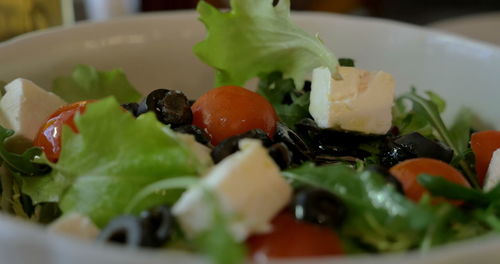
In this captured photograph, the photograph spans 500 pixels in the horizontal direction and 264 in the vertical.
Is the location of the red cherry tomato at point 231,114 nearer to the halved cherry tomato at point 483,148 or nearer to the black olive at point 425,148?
the black olive at point 425,148

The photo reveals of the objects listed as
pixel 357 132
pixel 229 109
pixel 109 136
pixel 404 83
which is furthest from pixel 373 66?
pixel 109 136

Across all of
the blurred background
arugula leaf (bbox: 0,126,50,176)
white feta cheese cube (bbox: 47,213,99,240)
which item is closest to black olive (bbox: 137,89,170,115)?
arugula leaf (bbox: 0,126,50,176)

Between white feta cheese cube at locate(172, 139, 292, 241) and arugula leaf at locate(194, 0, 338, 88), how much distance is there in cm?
42

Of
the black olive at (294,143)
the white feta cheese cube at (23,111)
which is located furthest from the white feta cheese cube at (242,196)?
the white feta cheese cube at (23,111)

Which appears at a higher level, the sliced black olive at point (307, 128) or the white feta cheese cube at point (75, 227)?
the white feta cheese cube at point (75, 227)

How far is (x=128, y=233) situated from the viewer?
0.71 meters

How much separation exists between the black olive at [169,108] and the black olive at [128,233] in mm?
330

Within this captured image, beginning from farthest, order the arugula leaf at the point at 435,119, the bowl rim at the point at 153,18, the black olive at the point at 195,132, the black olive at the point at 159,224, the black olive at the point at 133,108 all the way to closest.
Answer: the bowl rim at the point at 153,18 < the arugula leaf at the point at 435,119 < the black olive at the point at 133,108 < the black olive at the point at 195,132 < the black olive at the point at 159,224

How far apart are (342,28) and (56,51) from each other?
0.63 m

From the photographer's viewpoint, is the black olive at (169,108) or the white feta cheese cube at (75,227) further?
the black olive at (169,108)

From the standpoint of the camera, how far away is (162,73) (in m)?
1.47

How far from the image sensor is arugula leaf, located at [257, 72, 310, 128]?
1.24 m

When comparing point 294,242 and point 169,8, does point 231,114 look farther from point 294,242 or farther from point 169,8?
point 169,8

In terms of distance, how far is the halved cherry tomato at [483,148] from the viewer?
1.11m
